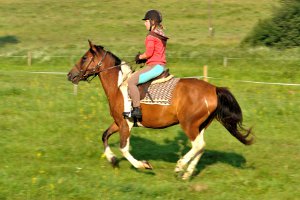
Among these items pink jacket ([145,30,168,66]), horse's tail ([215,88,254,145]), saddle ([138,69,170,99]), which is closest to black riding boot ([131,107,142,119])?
saddle ([138,69,170,99])

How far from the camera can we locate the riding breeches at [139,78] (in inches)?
394

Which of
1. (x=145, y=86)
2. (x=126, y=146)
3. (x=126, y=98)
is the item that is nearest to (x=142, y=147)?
(x=126, y=146)

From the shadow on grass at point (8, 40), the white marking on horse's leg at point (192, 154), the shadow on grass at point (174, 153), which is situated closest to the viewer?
the white marking on horse's leg at point (192, 154)

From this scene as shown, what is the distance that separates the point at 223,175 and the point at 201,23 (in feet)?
152

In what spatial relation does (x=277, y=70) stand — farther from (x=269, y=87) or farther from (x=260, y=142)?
(x=260, y=142)

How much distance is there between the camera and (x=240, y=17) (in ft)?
186

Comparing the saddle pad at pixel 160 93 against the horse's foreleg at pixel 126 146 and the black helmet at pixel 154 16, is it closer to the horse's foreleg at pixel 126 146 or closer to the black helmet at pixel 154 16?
the horse's foreleg at pixel 126 146

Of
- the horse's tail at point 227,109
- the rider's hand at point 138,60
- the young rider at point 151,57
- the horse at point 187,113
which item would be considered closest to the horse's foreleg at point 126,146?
the horse at point 187,113

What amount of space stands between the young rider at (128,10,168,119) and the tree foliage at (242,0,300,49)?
90.4 feet

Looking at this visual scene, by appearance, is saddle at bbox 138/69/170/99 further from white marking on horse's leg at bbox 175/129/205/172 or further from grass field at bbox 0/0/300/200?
grass field at bbox 0/0/300/200

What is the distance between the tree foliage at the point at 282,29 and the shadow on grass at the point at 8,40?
2032cm

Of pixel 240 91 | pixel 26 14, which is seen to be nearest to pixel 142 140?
pixel 240 91

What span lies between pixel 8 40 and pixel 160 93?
39.2 meters

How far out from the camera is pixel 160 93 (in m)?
9.99
